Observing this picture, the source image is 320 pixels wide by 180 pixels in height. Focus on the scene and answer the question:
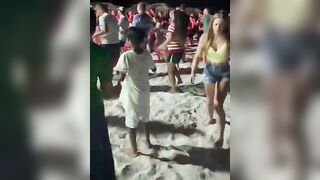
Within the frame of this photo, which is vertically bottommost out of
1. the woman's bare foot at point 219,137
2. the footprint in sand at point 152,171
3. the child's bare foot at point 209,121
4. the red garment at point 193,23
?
the footprint in sand at point 152,171

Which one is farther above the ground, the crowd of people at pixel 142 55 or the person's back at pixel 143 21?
the person's back at pixel 143 21

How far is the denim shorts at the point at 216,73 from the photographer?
1.33 m

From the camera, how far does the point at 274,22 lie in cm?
133

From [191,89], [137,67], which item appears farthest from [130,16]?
[191,89]

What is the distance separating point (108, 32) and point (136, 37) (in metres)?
0.07

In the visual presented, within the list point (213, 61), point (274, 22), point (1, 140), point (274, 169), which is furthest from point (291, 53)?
point (1, 140)

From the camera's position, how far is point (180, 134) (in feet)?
4.42

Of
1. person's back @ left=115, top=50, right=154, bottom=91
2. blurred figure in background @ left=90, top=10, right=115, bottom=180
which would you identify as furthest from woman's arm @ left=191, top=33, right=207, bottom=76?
blurred figure in background @ left=90, top=10, right=115, bottom=180

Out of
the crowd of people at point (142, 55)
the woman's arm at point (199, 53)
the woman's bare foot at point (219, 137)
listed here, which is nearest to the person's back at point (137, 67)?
the crowd of people at point (142, 55)

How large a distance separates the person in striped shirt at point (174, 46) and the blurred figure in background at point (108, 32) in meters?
0.11

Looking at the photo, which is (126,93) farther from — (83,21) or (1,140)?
(1,140)

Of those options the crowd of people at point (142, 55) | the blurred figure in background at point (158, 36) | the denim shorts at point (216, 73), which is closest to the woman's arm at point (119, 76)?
the crowd of people at point (142, 55)

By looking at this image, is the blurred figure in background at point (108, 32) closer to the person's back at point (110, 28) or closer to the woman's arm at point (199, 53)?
the person's back at point (110, 28)

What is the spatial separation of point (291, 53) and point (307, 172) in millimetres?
307
